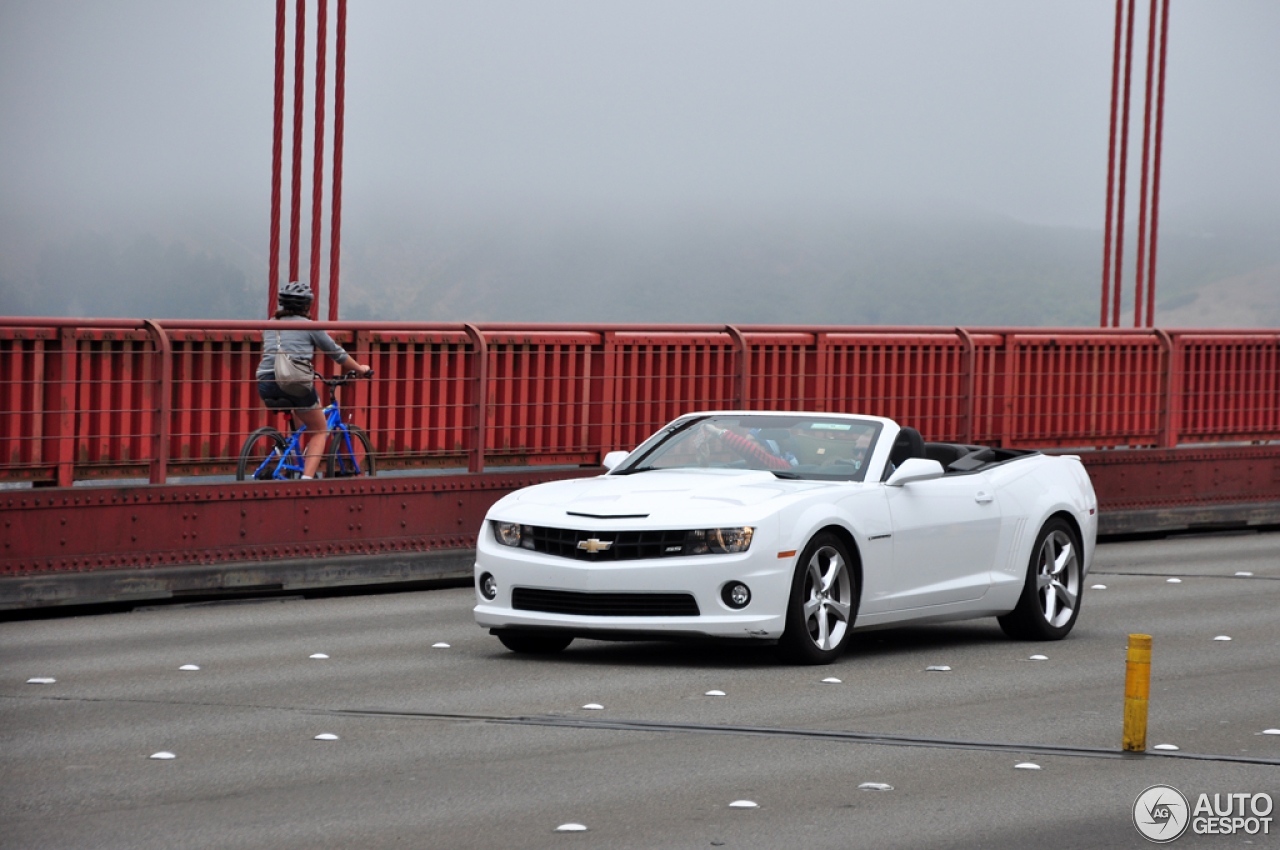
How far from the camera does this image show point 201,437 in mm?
14023

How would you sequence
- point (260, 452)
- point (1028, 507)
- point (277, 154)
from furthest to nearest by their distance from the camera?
1. point (277, 154)
2. point (260, 452)
3. point (1028, 507)

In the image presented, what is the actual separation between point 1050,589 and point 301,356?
568 centimetres

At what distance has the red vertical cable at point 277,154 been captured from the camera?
722 inches

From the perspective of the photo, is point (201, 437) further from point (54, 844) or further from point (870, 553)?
point (54, 844)

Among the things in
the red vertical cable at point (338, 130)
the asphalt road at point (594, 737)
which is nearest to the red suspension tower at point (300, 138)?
the red vertical cable at point (338, 130)

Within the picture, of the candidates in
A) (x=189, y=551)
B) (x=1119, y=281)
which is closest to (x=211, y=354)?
(x=189, y=551)

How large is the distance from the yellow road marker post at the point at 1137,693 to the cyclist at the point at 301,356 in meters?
7.56

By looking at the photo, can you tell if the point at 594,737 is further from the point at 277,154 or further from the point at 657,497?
the point at 277,154

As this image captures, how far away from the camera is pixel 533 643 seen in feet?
32.8

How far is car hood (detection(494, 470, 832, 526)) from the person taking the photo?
31.0 feet

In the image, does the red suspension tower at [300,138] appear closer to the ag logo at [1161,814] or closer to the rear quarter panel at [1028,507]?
the rear quarter panel at [1028,507]

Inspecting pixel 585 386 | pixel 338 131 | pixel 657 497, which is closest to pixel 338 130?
pixel 338 131

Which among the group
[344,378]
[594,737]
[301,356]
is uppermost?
[301,356]

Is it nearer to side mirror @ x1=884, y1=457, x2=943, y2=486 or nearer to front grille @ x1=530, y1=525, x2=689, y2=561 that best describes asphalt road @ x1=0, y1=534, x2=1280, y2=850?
front grille @ x1=530, y1=525, x2=689, y2=561
